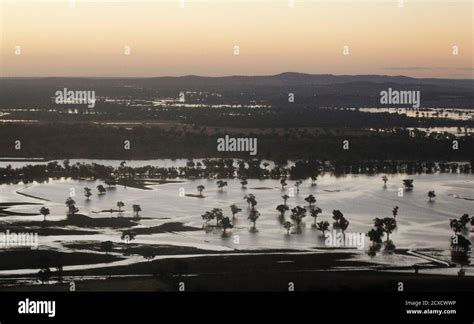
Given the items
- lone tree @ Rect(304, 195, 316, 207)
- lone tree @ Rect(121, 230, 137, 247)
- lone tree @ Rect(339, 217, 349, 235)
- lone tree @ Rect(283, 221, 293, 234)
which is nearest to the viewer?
lone tree @ Rect(121, 230, 137, 247)

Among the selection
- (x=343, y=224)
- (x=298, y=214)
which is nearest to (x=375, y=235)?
(x=343, y=224)

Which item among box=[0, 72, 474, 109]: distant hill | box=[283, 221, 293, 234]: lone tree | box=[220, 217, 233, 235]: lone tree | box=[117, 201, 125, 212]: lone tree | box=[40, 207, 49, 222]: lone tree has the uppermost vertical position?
box=[0, 72, 474, 109]: distant hill

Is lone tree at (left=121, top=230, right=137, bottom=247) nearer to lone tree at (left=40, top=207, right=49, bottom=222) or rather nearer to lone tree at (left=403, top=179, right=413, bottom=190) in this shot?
lone tree at (left=40, top=207, right=49, bottom=222)

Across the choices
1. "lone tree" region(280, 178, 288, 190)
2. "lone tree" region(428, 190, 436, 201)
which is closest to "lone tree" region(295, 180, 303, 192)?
"lone tree" region(280, 178, 288, 190)

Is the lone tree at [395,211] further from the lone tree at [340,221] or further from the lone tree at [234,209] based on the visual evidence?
the lone tree at [234,209]

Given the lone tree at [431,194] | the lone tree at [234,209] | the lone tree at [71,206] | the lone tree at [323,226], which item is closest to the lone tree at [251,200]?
the lone tree at [234,209]

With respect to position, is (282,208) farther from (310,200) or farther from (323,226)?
(323,226)
